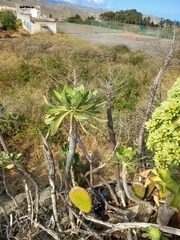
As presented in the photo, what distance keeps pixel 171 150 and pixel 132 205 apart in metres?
0.93

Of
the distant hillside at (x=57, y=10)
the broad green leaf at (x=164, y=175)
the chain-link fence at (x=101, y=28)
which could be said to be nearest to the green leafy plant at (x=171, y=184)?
the broad green leaf at (x=164, y=175)


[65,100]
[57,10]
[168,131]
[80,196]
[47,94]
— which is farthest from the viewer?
[57,10]

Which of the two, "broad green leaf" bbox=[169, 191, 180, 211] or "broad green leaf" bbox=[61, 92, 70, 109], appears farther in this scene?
"broad green leaf" bbox=[61, 92, 70, 109]

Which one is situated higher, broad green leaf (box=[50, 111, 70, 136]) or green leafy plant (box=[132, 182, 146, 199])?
broad green leaf (box=[50, 111, 70, 136])

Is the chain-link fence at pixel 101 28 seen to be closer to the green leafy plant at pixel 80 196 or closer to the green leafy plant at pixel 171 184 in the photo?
the green leafy plant at pixel 80 196

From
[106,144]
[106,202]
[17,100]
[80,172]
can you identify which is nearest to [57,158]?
[106,144]

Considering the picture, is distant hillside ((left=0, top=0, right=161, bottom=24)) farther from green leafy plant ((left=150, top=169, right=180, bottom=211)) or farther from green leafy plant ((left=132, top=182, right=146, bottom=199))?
green leafy plant ((left=150, top=169, right=180, bottom=211))

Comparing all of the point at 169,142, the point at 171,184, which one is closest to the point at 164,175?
the point at 171,184

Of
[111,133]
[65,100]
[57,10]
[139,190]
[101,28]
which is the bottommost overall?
[139,190]

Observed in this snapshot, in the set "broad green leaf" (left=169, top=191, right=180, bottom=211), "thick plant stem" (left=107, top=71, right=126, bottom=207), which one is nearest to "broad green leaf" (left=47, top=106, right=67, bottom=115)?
"thick plant stem" (left=107, top=71, right=126, bottom=207)

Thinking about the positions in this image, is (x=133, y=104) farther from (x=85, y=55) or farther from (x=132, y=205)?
(x=85, y=55)

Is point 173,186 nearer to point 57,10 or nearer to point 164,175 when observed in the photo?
point 164,175

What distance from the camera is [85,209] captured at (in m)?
1.40

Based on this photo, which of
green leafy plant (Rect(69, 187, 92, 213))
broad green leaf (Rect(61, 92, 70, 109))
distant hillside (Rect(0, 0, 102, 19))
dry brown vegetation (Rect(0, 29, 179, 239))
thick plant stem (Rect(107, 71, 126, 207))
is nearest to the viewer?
broad green leaf (Rect(61, 92, 70, 109))
